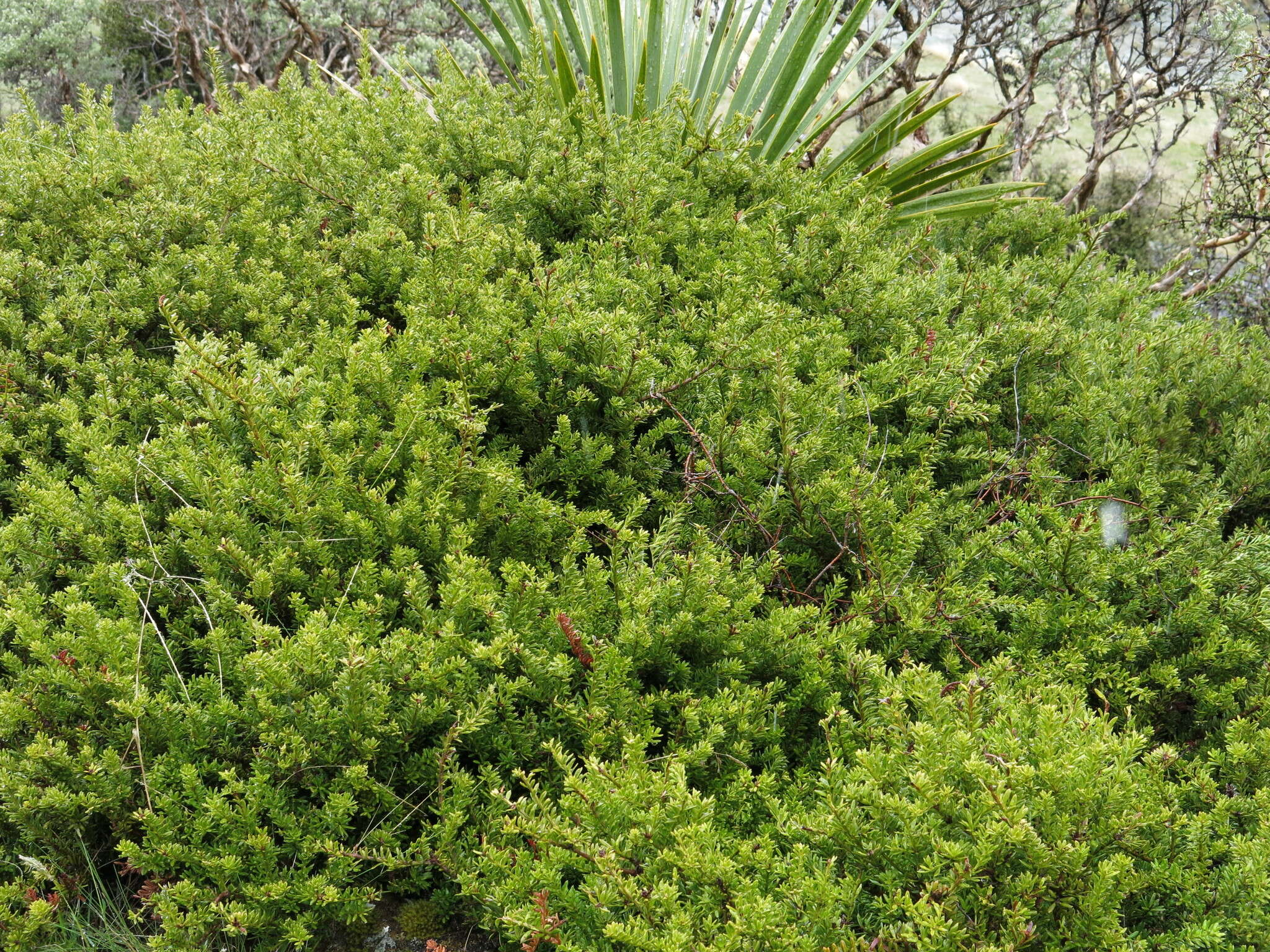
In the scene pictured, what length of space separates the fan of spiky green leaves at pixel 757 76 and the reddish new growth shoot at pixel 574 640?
3453 mm

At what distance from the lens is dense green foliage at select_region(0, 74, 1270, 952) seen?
1820 mm

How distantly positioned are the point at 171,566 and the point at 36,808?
27.1 inches

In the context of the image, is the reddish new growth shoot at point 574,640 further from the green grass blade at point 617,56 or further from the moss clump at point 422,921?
the green grass blade at point 617,56

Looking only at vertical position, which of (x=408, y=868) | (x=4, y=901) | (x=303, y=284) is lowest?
(x=4, y=901)

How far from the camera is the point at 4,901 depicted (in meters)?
1.90

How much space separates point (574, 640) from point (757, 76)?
421 cm

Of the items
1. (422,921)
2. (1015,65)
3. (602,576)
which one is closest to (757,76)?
(602,576)

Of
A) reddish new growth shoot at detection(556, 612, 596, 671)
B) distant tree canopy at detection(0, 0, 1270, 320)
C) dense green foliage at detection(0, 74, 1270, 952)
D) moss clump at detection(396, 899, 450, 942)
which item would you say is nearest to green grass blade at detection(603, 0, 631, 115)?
distant tree canopy at detection(0, 0, 1270, 320)

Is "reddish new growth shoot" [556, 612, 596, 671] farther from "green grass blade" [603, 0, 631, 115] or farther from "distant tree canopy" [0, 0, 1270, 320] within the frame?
"green grass blade" [603, 0, 631, 115]

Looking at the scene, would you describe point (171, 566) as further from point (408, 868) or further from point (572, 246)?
point (572, 246)

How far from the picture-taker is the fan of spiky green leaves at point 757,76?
16.6 feet

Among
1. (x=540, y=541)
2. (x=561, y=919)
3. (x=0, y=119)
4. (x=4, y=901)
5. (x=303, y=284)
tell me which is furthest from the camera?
(x=0, y=119)

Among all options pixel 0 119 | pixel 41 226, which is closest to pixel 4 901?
pixel 41 226

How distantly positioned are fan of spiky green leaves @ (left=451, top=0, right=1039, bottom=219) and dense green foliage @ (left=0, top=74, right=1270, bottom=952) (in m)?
1.31
